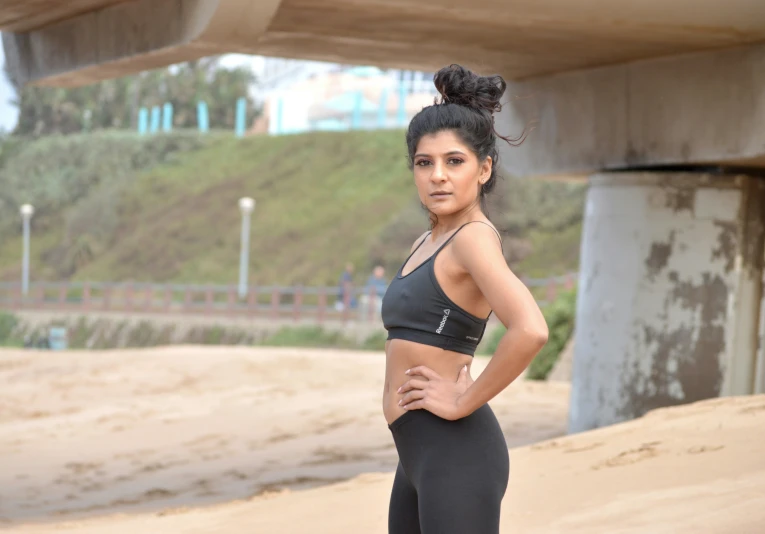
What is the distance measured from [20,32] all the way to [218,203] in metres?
40.2

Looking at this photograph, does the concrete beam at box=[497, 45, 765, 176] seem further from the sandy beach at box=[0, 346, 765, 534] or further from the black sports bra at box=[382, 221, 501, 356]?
the black sports bra at box=[382, 221, 501, 356]

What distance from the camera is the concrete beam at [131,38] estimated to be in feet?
20.8

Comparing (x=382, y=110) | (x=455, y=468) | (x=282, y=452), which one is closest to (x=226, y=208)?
(x=382, y=110)

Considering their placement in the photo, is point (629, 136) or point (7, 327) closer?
point (629, 136)

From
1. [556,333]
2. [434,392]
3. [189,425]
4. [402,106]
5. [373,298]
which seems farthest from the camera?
[402,106]

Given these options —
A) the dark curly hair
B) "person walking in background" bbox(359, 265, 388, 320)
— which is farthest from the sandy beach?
"person walking in background" bbox(359, 265, 388, 320)

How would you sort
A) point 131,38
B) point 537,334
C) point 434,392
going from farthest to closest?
point 131,38, point 434,392, point 537,334

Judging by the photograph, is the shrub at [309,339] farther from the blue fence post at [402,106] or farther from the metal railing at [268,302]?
the blue fence post at [402,106]

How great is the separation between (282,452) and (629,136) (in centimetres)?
435

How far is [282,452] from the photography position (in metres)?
10.3

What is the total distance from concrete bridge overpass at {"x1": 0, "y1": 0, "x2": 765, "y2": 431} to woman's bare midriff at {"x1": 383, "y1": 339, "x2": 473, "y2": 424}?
15.0ft

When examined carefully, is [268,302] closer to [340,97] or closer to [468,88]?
[340,97]

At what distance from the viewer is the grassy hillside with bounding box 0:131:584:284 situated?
40.0m

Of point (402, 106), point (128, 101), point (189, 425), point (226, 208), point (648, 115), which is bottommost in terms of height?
point (189, 425)
